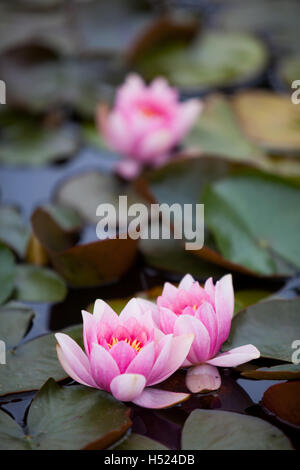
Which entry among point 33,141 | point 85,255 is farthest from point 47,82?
point 85,255

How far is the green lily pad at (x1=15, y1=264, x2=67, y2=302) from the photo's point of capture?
1497mm

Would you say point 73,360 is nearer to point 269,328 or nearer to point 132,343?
point 132,343

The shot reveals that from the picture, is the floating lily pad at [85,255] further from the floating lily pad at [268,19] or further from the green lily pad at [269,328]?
the floating lily pad at [268,19]

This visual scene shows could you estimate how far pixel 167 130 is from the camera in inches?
75.4

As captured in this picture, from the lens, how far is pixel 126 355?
3.66 feet

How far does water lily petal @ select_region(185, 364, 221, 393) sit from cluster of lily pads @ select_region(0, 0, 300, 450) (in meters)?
0.02

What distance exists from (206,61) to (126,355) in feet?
5.72

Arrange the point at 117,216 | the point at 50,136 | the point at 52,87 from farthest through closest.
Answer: the point at 52,87, the point at 50,136, the point at 117,216

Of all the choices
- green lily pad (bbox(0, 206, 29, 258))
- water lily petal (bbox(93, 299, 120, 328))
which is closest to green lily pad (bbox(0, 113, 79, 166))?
green lily pad (bbox(0, 206, 29, 258))

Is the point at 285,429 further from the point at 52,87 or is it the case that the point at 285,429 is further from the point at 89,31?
the point at 89,31

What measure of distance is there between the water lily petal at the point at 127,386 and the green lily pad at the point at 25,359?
0.48 feet

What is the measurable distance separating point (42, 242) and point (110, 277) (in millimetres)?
199

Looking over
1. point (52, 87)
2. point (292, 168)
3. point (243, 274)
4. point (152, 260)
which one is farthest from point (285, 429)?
point (52, 87)

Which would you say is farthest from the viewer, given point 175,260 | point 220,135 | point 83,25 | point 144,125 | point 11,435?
point 83,25
